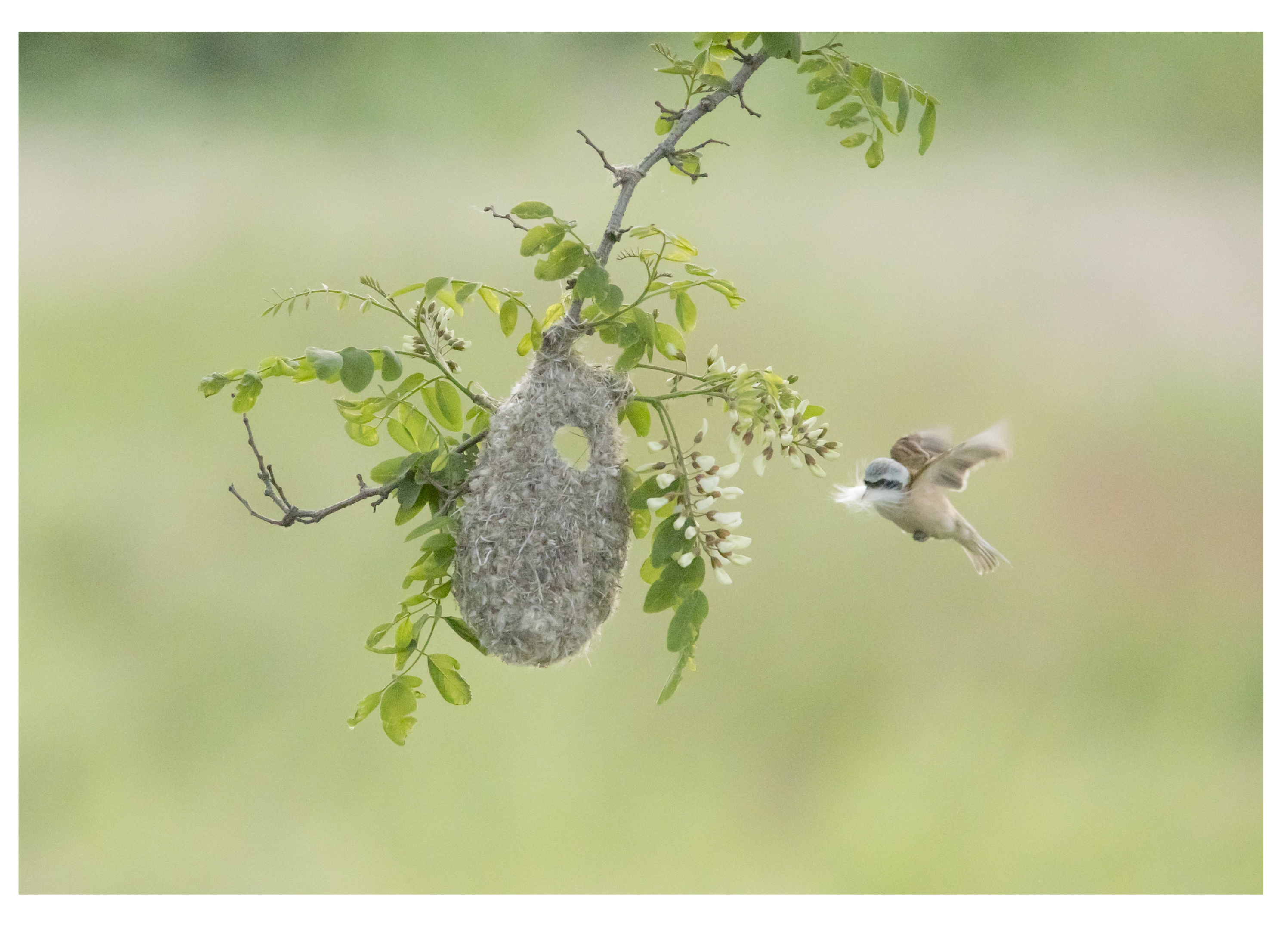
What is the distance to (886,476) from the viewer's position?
1.09 m

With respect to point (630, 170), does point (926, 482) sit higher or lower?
lower

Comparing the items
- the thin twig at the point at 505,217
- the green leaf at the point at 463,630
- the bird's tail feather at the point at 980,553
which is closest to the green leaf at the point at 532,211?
the thin twig at the point at 505,217

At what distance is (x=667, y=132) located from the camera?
1.24 meters

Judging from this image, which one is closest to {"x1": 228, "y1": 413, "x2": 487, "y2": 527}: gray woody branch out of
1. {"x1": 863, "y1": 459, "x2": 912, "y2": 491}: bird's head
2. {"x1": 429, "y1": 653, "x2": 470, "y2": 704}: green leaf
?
{"x1": 429, "y1": 653, "x2": 470, "y2": 704}: green leaf

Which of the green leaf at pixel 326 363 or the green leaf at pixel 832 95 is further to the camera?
the green leaf at pixel 832 95

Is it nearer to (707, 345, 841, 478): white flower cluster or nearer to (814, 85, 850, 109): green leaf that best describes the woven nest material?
(707, 345, 841, 478): white flower cluster

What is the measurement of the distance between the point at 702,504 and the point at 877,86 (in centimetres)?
52

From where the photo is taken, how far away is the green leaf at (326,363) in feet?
3.29

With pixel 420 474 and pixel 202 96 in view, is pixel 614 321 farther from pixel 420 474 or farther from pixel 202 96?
pixel 202 96

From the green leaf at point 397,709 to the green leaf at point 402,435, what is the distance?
266mm

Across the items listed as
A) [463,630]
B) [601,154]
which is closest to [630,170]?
[601,154]

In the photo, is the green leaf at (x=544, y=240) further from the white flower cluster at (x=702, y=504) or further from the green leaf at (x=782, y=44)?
the green leaf at (x=782, y=44)

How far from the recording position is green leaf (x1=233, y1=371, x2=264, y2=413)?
103 cm

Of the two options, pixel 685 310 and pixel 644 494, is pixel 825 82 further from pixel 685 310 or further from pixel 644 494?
pixel 644 494
